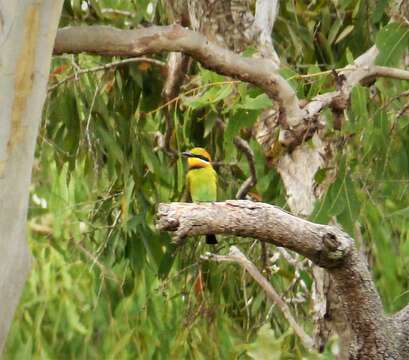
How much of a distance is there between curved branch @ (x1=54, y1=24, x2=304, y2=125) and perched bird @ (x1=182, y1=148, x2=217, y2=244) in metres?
0.48

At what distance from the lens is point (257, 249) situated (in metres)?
4.59

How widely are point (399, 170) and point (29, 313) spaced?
5.02 feet

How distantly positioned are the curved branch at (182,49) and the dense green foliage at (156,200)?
13 cm

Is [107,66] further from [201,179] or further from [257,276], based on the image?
[257,276]

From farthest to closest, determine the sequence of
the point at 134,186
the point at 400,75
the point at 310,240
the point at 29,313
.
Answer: the point at 29,313 < the point at 134,186 < the point at 400,75 < the point at 310,240

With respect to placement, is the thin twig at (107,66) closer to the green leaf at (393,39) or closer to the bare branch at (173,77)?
the bare branch at (173,77)

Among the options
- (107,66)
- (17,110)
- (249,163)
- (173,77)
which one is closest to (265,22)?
(173,77)

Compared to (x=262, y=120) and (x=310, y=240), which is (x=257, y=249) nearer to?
(x=262, y=120)

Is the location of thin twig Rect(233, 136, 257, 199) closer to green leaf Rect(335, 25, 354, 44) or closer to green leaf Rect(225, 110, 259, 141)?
green leaf Rect(225, 110, 259, 141)

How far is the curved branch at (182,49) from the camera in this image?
132 inches

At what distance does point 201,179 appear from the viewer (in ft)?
13.3

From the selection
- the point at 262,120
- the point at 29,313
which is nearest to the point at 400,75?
the point at 262,120

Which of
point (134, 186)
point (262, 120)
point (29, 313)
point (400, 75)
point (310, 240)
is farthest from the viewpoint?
point (29, 313)

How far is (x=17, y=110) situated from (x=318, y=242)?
65 centimetres
